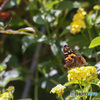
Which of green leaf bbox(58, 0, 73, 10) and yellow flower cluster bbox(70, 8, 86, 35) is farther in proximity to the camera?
green leaf bbox(58, 0, 73, 10)

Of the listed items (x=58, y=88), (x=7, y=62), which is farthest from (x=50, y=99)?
(x=58, y=88)

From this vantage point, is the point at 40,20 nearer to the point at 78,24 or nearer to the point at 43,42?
the point at 43,42

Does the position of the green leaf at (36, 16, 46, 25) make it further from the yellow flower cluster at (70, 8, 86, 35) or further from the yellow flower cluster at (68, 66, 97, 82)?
the yellow flower cluster at (68, 66, 97, 82)

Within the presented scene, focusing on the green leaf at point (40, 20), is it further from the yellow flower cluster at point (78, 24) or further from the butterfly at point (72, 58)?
the butterfly at point (72, 58)

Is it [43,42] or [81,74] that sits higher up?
[43,42]

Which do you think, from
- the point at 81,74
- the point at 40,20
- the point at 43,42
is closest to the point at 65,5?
the point at 40,20

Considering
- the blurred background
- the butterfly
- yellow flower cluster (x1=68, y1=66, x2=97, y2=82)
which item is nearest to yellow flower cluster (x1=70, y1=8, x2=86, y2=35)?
the blurred background

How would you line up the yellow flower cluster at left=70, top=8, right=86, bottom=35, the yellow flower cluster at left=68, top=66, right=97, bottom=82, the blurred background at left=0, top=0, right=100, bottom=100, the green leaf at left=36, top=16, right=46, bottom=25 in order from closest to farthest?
the yellow flower cluster at left=68, top=66, right=97, bottom=82, the yellow flower cluster at left=70, top=8, right=86, bottom=35, the blurred background at left=0, top=0, right=100, bottom=100, the green leaf at left=36, top=16, right=46, bottom=25

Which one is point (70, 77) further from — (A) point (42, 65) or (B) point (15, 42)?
(B) point (15, 42)

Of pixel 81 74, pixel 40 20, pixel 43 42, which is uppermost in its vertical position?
pixel 40 20
